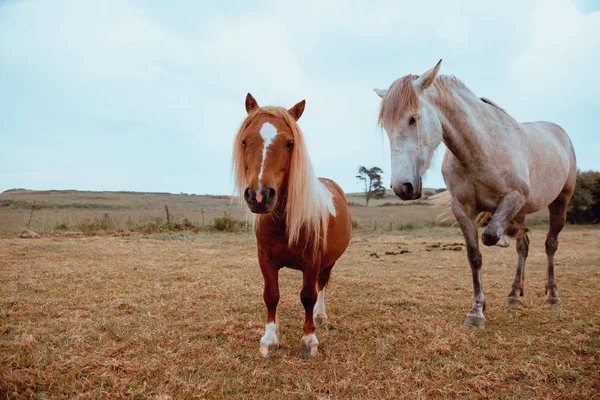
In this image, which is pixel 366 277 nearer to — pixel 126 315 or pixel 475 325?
pixel 475 325

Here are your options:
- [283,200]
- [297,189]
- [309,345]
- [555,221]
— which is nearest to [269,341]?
[309,345]

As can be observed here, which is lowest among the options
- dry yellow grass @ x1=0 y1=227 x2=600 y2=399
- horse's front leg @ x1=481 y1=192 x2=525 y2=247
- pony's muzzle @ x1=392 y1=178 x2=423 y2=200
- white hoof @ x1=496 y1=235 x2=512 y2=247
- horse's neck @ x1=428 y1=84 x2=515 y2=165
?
dry yellow grass @ x1=0 y1=227 x2=600 y2=399

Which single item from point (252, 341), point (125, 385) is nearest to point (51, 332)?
point (125, 385)

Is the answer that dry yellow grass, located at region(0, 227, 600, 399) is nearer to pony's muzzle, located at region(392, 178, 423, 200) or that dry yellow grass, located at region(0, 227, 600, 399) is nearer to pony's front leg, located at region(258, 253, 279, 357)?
pony's front leg, located at region(258, 253, 279, 357)

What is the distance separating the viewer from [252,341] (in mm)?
3404

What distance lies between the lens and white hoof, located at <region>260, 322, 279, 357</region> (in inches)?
122

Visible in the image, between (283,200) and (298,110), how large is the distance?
85 centimetres

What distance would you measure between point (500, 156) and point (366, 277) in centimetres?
341

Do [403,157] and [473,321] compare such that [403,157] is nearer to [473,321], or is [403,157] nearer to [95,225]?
[473,321]

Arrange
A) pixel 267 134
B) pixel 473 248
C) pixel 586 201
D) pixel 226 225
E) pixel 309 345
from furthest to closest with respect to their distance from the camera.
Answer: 1. pixel 586 201
2. pixel 226 225
3. pixel 473 248
4. pixel 309 345
5. pixel 267 134

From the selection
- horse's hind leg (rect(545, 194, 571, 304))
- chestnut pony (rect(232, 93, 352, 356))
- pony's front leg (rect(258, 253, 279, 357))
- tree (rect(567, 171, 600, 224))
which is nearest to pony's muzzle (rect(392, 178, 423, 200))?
chestnut pony (rect(232, 93, 352, 356))

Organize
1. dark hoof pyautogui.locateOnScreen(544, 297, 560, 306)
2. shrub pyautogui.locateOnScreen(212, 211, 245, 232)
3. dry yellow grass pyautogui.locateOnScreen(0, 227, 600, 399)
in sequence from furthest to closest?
shrub pyautogui.locateOnScreen(212, 211, 245, 232) < dark hoof pyautogui.locateOnScreen(544, 297, 560, 306) < dry yellow grass pyautogui.locateOnScreen(0, 227, 600, 399)

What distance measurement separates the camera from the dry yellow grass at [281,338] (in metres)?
2.50

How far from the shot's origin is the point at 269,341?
3158 mm
